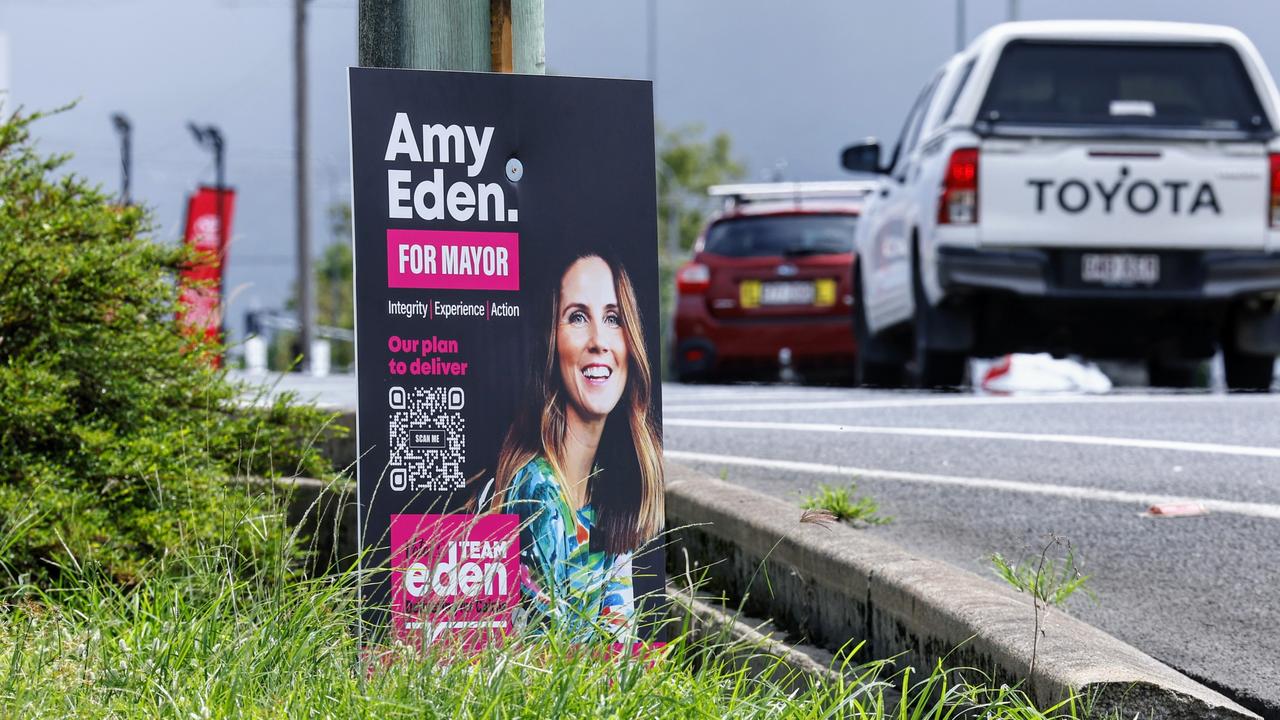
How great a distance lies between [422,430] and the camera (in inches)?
130

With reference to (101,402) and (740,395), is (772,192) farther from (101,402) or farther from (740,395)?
(101,402)

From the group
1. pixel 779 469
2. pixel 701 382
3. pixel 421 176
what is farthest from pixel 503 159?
pixel 701 382

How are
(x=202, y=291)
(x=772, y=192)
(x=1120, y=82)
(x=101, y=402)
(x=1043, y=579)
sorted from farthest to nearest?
1. (x=772, y=192)
2. (x=1120, y=82)
3. (x=202, y=291)
4. (x=101, y=402)
5. (x=1043, y=579)

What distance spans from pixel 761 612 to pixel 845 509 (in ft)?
1.83

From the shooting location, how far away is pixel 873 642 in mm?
3502

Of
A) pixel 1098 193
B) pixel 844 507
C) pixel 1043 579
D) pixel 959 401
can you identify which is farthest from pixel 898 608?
pixel 959 401

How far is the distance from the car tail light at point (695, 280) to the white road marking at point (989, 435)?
16.3 feet

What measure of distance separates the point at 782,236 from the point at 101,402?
971cm

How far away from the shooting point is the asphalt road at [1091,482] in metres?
3.87

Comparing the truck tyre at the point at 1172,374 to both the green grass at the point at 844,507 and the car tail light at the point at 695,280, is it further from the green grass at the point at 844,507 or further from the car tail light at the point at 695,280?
the green grass at the point at 844,507

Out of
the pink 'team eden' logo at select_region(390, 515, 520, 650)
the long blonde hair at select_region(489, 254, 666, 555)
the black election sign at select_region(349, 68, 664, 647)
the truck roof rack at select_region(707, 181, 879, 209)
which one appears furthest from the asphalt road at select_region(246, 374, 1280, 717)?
the truck roof rack at select_region(707, 181, 879, 209)

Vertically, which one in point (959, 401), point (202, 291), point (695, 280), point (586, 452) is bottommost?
point (959, 401)

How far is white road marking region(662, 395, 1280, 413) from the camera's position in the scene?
29.7 ft

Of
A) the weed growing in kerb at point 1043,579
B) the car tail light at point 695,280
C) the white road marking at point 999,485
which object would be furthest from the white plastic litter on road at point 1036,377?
the weed growing in kerb at point 1043,579
